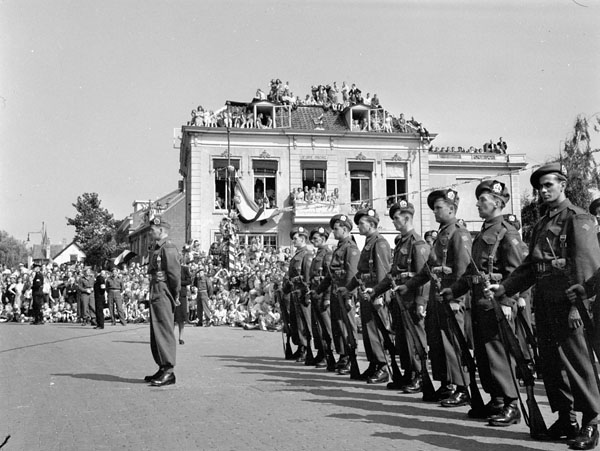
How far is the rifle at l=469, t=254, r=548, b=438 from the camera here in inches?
243

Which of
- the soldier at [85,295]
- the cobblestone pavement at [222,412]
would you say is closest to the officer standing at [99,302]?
the soldier at [85,295]

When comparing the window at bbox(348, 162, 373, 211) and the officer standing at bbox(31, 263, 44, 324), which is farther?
the window at bbox(348, 162, 373, 211)

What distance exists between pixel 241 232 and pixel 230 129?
5.97 metres

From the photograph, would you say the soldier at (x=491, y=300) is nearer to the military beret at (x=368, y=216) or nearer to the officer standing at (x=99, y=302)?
the military beret at (x=368, y=216)

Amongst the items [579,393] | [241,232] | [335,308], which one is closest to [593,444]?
[579,393]

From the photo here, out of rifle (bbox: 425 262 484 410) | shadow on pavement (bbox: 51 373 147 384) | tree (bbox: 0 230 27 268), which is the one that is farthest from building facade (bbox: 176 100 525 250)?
tree (bbox: 0 230 27 268)

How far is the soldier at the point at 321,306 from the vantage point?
38.2 ft

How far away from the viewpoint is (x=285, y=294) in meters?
13.9

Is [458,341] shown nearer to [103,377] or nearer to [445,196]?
[445,196]

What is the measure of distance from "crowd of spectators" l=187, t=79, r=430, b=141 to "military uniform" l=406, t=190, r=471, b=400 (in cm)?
3259

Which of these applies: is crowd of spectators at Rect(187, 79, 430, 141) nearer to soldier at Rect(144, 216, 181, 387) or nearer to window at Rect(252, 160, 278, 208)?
window at Rect(252, 160, 278, 208)

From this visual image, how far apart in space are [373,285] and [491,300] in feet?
9.92

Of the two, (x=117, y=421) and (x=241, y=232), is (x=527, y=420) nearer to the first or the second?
(x=117, y=421)

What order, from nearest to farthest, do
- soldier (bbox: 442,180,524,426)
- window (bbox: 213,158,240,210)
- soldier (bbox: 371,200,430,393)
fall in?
1. soldier (bbox: 442,180,524,426)
2. soldier (bbox: 371,200,430,393)
3. window (bbox: 213,158,240,210)
